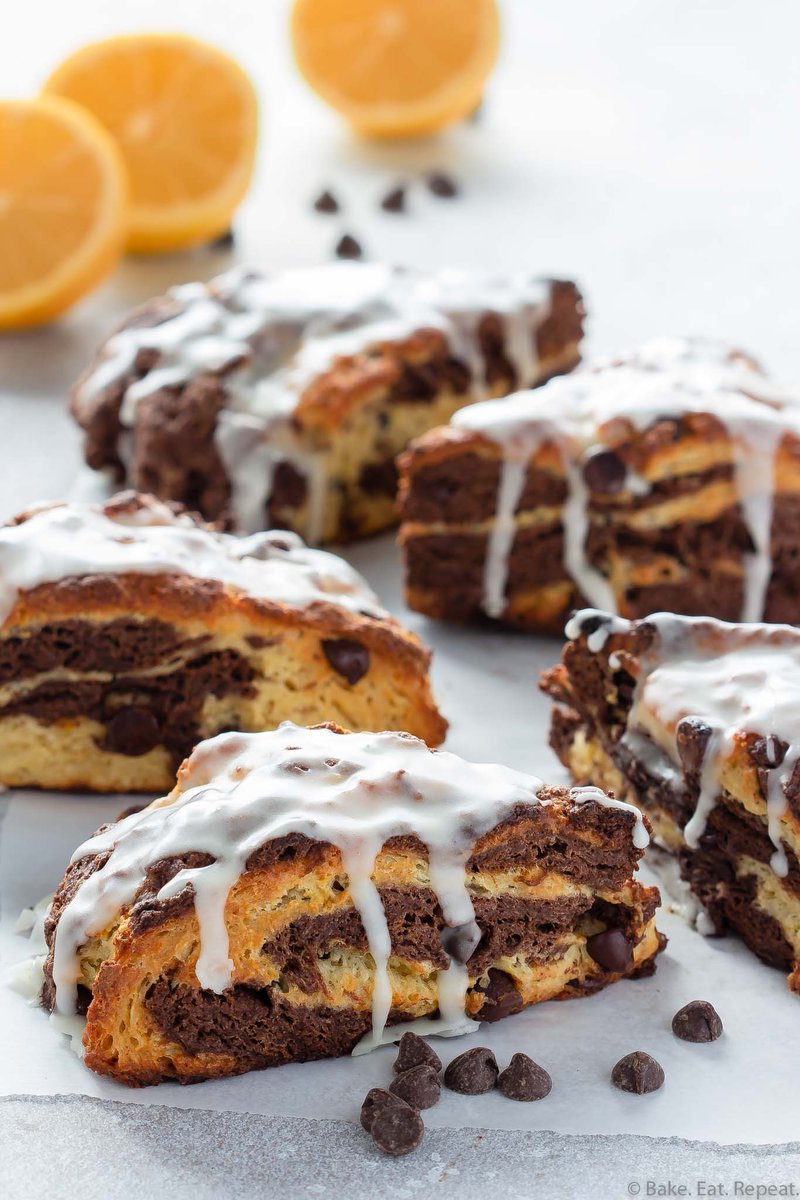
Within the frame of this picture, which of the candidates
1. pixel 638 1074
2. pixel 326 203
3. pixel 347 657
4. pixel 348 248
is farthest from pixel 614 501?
pixel 326 203

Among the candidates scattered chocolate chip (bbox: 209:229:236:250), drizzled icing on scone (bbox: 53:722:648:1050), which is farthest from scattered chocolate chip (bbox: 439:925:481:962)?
scattered chocolate chip (bbox: 209:229:236:250)

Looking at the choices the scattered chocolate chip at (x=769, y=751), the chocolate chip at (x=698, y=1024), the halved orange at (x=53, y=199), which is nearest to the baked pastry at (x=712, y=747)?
the scattered chocolate chip at (x=769, y=751)

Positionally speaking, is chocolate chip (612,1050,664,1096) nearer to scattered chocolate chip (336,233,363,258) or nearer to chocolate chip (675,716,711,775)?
chocolate chip (675,716,711,775)

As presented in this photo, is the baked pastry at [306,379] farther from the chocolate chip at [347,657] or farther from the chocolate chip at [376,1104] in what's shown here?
the chocolate chip at [376,1104]

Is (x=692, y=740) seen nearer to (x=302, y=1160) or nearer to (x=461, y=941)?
(x=461, y=941)

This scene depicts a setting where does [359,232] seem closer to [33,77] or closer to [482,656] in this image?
[33,77]

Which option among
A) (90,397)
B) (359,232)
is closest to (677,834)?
(90,397)
